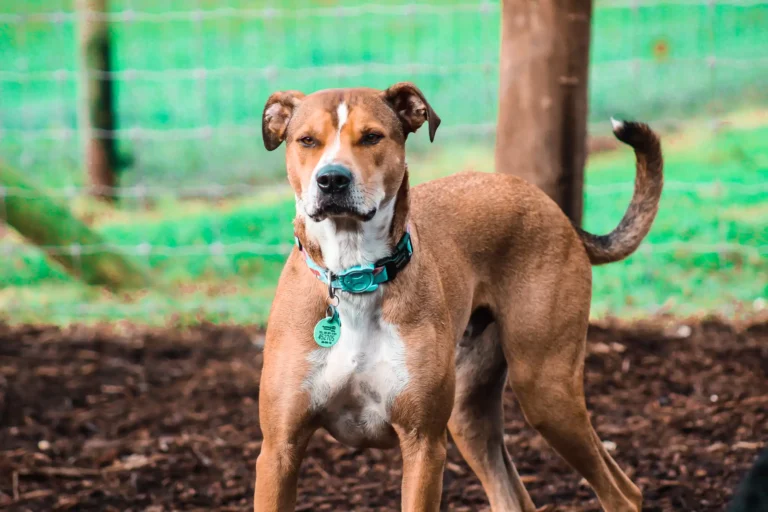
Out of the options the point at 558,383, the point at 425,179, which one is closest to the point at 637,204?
the point at 558,383

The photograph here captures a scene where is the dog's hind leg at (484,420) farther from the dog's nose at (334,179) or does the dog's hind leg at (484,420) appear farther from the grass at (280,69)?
the grass at (280,69)

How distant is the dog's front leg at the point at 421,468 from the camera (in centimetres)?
348

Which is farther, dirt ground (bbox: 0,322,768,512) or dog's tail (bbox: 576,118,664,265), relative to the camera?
dirt ground (bbox: 0,322,768,512)

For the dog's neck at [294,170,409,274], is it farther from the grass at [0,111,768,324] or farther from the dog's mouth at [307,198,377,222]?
the grass at [0,111,768,324]

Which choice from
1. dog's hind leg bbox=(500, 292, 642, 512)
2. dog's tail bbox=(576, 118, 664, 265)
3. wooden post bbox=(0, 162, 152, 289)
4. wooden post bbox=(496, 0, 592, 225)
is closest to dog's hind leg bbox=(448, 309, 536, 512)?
dog's hind leg bbox=(500, 292, 642, 512)

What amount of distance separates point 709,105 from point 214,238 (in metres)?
4.18

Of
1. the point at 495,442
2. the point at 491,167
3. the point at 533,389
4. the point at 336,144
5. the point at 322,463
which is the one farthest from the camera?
the point at 491,167

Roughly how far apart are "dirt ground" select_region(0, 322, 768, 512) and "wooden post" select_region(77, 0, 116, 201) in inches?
70.1

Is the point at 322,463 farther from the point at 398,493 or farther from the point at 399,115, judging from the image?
the point at 399,115

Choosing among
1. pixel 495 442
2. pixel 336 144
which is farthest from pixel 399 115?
pixel 495 442

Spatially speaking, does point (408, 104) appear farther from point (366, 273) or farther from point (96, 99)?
point (96, 99)

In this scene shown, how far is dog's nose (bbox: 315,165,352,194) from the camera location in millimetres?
3244

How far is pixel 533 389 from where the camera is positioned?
161 inches

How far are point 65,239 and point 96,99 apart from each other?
1.20 metres
